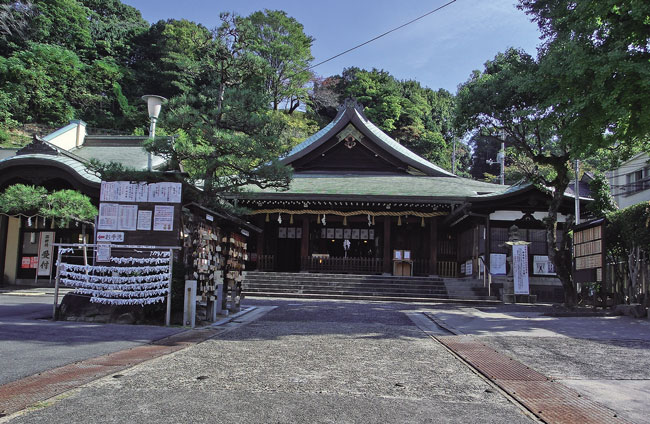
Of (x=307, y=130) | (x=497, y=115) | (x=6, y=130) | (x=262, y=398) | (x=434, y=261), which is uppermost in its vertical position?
(x=307, y=130)

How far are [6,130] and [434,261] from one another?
2988 centimetres

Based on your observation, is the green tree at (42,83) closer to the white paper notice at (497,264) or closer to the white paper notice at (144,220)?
the white paper notice at (144,220)

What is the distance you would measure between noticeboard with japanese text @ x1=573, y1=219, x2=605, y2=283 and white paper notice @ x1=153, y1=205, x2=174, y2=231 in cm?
1007

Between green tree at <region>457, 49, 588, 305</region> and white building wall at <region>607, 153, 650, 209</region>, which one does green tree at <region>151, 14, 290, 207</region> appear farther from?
white building wall at <region>607, 153, 650, 209</region>

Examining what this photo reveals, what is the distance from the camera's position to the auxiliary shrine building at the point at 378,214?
61.7 feet

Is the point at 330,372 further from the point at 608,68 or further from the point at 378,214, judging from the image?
the point at 378,214

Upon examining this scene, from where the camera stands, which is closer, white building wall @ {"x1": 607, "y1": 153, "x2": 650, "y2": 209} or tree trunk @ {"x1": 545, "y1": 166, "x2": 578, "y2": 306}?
tree trunk @ {"x1": 545, "y1": 166, "x2": 578, "y2": 306}

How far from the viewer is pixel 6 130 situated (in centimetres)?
3272

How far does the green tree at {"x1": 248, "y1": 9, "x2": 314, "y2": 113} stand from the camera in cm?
4503

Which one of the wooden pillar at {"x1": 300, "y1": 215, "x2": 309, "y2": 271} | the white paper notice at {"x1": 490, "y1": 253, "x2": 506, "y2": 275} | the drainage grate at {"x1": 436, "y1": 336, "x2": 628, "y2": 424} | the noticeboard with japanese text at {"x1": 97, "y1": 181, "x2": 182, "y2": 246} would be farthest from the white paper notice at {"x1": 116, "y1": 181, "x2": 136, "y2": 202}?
the white paper notice at {"x1": 490, "y1": 253, "x2": 506, "y2": 275}

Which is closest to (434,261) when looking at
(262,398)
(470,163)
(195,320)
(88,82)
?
(195,320)

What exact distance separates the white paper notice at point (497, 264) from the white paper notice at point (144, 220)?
13.4m

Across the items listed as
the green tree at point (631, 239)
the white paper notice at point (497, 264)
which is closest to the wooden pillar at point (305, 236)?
the white paper notice at point (497, 264)

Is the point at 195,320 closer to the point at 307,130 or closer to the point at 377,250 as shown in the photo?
the point at 377,250
